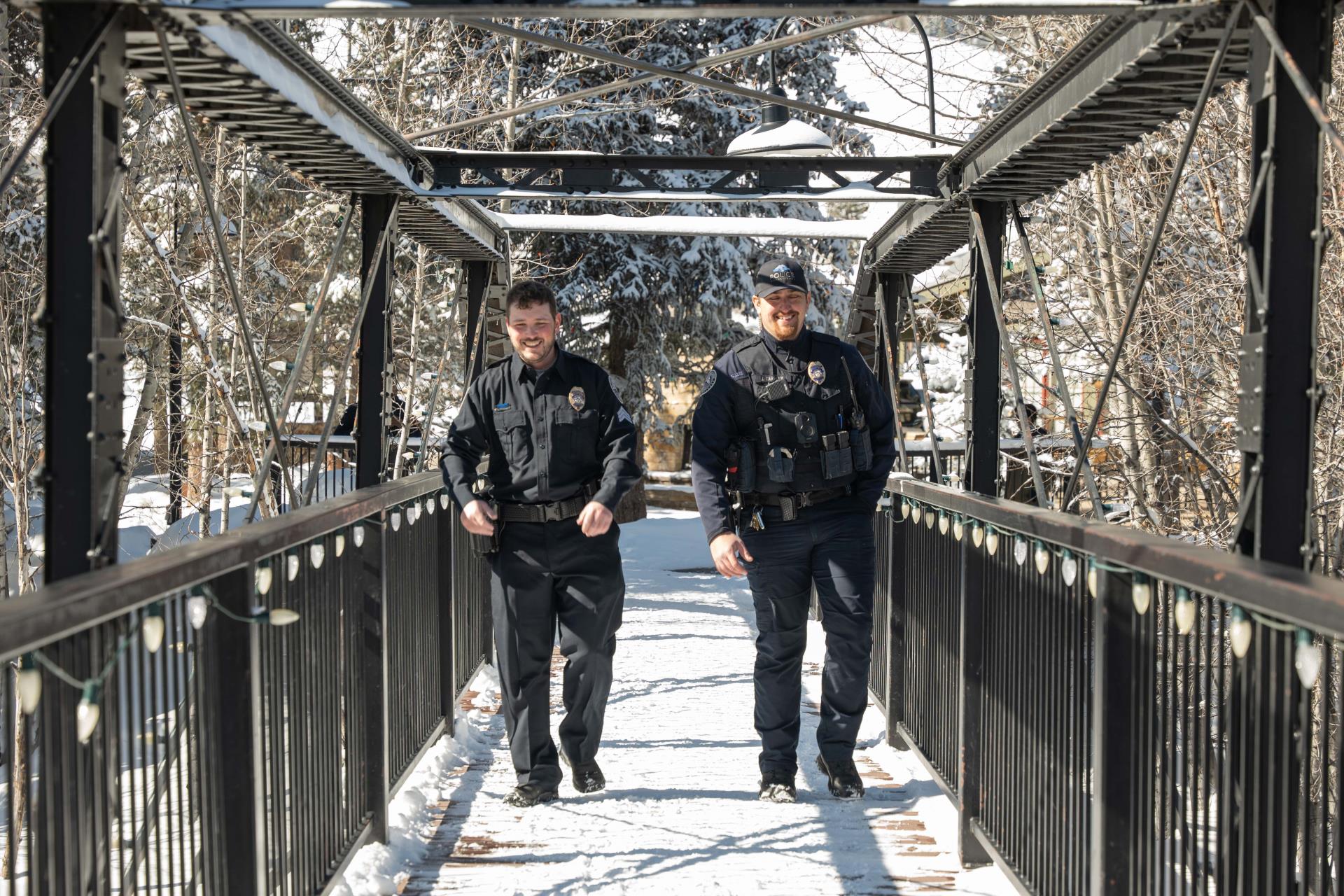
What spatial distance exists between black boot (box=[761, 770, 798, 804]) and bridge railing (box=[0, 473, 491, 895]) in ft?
4.58

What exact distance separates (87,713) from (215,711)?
0.67 m

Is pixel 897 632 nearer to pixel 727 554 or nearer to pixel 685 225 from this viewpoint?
pixel 727 554

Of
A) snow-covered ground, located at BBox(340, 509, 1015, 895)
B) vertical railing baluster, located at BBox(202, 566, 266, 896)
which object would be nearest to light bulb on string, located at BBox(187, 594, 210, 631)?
vertical railing baluster, located at BBox(202, 566, 266, 896)

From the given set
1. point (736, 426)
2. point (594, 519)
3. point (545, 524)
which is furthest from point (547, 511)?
point (736, 426)

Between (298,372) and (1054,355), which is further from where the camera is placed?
(1054,355)

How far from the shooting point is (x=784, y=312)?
5.08 metres

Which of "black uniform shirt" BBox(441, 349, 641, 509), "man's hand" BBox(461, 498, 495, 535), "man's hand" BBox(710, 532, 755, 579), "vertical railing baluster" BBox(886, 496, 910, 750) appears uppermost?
"black uniform shirt" BBox(441, 349, 641, 509)

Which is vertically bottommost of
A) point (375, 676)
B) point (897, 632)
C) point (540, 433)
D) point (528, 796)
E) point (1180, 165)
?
point (528, 796)

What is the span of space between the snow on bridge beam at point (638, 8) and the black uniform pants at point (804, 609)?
2089 mm

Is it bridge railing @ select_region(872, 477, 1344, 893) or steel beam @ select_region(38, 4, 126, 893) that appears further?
steel beam @ select_region(38, 4, 126, 893)

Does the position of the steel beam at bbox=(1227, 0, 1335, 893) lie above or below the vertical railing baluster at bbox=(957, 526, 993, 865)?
above

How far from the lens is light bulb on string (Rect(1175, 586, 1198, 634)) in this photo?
8.57 feet

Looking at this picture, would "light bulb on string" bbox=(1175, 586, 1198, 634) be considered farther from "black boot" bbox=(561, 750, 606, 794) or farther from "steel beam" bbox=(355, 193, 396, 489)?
"steel beam" bbox=(355, 193, 396, 489)

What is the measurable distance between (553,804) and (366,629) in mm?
1036
